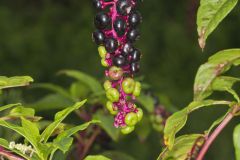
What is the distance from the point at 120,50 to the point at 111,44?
3 cm

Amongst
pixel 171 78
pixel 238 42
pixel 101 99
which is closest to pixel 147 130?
pixel 101 99

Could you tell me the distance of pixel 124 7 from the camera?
4.87ft

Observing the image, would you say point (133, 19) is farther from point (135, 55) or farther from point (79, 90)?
point (79, 90)

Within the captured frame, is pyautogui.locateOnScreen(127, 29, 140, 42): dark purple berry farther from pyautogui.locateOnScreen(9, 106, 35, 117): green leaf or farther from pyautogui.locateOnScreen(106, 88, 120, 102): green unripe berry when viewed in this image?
pyautogui.locateOnScreen(9, 106, 35, 117): green leaf

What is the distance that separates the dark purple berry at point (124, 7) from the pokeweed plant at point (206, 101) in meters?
0.30

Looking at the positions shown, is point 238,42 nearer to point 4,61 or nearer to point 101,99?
point 4,61

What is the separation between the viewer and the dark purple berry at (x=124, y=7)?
4.87 ft

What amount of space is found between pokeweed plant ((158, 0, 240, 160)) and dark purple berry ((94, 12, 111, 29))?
323 millimetres

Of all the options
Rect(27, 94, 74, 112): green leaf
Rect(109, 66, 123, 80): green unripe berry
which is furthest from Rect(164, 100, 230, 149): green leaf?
Rect(27, 94, 74, 112): green leaf

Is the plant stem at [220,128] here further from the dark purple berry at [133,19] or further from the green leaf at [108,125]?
the green leaf at [108,125]

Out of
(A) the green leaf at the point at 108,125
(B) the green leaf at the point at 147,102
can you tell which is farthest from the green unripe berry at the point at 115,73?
(B) the green leaf at the point at 147,102

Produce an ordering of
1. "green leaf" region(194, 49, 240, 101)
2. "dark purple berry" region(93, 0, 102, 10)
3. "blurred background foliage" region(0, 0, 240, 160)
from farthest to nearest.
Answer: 1. "blurred background foliage" region(0, 0, 240, 160)
2. "green leaf" region(194, 49, 240, 101)
3. "dark purple berry" region(93, 0, 102, 10)

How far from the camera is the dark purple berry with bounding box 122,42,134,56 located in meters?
1.49

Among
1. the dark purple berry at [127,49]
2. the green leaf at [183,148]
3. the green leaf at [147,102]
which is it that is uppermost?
the dark purple berry at [127,49]
